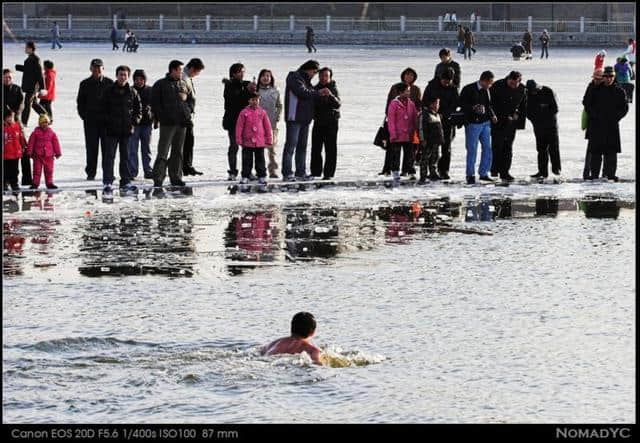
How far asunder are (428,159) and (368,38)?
1677 inches

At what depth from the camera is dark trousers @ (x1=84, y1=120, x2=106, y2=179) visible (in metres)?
15.9

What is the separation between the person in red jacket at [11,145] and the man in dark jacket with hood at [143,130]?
53.8 inches

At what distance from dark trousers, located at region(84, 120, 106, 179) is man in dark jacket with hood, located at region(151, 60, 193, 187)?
61cm

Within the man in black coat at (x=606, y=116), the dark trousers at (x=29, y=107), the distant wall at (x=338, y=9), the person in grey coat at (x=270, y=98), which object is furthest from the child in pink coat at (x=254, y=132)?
the distant wall at (x=338, y=9)

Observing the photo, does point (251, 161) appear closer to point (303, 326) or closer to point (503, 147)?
point (503, 147)

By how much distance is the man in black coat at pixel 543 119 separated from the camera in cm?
1719

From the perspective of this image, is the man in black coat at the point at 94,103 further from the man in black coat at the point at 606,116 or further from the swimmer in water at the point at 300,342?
the swimmer in water at the point at 300,342

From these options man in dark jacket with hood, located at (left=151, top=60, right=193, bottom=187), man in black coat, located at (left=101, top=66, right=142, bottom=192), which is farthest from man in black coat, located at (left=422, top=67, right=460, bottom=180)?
man in black coat, located at (left=101, top=66, right=142, bottom=192)

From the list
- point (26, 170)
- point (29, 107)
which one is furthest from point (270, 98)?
point (29, 107)

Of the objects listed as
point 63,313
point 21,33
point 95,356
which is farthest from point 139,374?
point 21,33

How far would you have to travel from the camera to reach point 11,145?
15.4m

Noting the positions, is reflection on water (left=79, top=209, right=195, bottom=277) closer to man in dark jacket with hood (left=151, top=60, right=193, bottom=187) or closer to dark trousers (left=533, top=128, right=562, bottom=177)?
man in dark jacket with hood (left=151, top=60, right=193, bottom=187)

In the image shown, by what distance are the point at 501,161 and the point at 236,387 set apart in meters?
10.0
